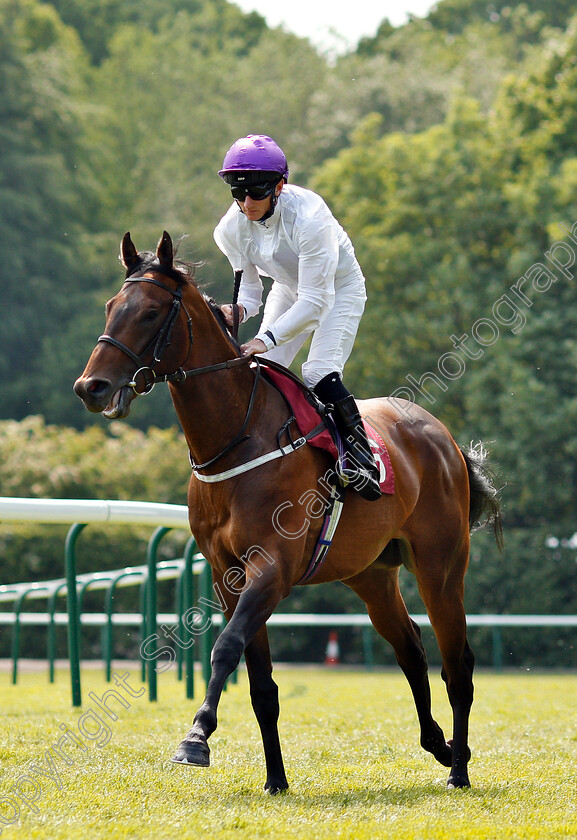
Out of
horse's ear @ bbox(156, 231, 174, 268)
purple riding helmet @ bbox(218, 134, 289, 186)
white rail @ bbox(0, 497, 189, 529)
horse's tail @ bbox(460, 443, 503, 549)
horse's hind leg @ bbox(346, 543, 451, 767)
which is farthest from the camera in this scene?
white rail @ bbox(0, 497, 189, 529)

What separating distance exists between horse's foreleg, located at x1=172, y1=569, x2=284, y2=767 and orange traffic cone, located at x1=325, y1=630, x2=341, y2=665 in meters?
14.0

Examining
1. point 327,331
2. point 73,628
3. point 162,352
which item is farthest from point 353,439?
point 73,628

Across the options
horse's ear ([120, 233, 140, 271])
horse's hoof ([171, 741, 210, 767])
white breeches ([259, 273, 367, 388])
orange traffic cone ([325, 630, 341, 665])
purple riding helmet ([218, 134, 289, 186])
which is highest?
purple riding helmet ([218, 134, 289, 186])

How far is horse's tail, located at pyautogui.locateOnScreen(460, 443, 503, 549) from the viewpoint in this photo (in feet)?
20.7

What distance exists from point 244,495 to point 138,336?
2.62 ft

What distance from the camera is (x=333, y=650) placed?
1855 cm

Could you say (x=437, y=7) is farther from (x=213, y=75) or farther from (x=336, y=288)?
(x=336, y=288)

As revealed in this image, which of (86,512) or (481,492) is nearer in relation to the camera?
(481,492)

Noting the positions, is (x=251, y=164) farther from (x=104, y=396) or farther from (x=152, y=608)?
(x=152, y=608)

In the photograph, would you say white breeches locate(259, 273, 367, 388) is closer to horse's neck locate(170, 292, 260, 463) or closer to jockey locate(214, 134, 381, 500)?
jockey locate(214, 134, 381, 500)

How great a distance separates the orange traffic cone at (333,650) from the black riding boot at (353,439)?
1346 centimetres

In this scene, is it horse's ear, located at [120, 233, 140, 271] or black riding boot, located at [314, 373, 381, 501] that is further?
black riding boot, located at [314, 373, 381, 501]

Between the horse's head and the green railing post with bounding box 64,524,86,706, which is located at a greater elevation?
the horse's head

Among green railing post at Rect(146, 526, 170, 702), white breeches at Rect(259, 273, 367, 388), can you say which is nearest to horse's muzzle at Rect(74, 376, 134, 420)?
white breeches at Rect(259, 273, 367, 388)
